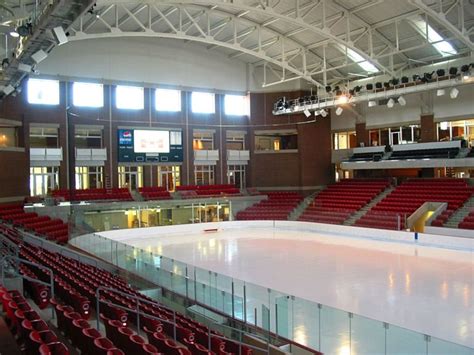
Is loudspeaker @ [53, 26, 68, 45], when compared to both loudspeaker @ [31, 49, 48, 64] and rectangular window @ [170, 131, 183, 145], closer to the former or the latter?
loudspeaker @ [31, 49, 48, 64]

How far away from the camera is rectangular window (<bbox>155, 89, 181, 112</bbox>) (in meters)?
31.5

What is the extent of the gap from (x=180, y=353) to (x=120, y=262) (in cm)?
910

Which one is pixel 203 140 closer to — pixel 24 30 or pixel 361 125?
pixel 361 125

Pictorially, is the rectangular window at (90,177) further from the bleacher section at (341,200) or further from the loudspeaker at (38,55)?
the loudspeaker at (38,55)

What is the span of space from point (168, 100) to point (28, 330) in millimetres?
27109

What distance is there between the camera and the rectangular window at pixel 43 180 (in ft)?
89.9

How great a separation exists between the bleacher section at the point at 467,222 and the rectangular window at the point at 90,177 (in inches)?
773

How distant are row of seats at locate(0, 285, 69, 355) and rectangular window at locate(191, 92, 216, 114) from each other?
26.1 meters

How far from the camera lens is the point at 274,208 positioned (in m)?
30.6

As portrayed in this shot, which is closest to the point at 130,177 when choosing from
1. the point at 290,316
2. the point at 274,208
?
the point at 274,208

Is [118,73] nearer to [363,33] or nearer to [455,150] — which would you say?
[363,33]

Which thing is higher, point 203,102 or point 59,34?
point 203,102

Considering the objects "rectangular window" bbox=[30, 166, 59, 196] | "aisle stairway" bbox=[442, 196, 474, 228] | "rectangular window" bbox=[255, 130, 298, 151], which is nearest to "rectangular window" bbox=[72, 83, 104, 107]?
"rectangular window" bbox=[30, 166, 59, 196]

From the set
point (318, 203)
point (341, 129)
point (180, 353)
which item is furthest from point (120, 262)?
point (341, 129)
